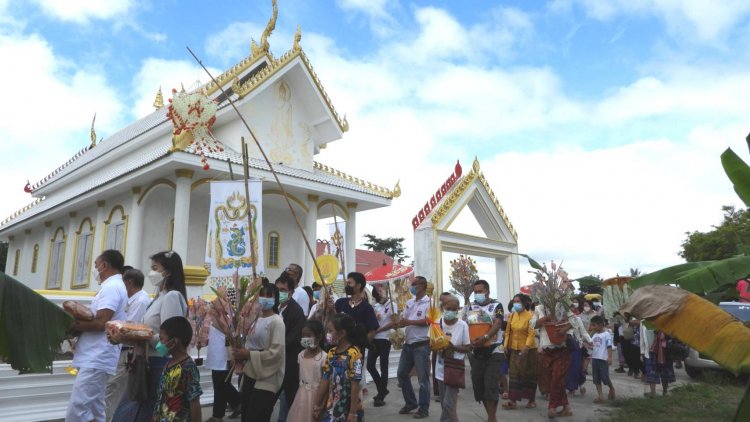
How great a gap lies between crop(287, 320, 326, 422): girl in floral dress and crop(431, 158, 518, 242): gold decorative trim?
1097 cm

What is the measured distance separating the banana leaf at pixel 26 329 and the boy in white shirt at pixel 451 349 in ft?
12.5

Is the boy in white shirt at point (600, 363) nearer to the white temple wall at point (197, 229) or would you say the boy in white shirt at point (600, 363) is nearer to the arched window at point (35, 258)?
the white temple wall at point (197, 229)

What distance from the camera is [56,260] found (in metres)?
17.0

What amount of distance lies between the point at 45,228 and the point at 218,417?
1582 centimetres

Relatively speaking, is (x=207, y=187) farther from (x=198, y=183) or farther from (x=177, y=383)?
(x=177, y=383)

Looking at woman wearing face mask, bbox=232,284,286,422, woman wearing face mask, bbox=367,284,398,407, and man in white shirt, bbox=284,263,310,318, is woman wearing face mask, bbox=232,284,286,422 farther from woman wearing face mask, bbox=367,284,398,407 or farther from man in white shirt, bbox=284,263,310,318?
woman wearing face mask, bbox=367,284,398,407

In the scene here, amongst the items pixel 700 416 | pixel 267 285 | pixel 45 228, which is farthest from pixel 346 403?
pixel 45 228

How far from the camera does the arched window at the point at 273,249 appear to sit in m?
15.2

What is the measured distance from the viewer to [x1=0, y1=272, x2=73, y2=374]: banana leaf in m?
2.53

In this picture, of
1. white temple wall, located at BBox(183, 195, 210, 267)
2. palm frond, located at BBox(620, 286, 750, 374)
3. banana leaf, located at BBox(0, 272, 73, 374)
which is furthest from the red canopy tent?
palm frond, located at BBox(620, 286, 750, 374)

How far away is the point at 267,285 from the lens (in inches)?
192

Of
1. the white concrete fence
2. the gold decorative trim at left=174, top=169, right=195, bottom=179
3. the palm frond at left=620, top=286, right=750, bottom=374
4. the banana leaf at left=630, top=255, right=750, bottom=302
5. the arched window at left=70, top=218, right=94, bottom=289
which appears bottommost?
the white concrete fence

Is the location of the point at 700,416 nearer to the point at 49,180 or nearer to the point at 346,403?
the point at 346,403

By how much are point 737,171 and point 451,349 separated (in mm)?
3411
